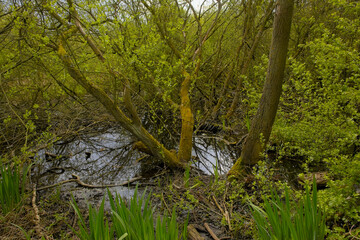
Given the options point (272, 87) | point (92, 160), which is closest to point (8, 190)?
point (92, 160)

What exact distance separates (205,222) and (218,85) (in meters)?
6.28

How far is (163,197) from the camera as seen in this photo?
3.77 meters

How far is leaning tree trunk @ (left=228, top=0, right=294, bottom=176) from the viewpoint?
3182mm

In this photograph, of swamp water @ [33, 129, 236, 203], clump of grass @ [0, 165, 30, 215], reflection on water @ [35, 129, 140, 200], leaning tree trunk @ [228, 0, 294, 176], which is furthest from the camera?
reflection on water @ [35, 129, 140, 200]

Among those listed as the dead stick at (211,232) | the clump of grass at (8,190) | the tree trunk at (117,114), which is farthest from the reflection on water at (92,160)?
the dead stick at (211,232)

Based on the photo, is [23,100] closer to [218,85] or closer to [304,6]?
[218,85]

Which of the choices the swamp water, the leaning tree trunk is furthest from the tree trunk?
the leaning tree trunk

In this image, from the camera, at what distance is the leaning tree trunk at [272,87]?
318 cm

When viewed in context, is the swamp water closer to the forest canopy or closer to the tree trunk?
the forest canopy

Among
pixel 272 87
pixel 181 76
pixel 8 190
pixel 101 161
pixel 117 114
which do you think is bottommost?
pixel 101 161

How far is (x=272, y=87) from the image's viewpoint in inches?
139

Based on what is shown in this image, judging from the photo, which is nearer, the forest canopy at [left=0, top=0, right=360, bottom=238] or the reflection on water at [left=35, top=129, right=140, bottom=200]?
the forest canopy at [left=0, top=0, right=360, bottom=238]

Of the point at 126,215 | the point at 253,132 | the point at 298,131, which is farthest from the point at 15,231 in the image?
the point at 298,131

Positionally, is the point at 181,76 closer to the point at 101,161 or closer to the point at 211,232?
the point at 101,161
